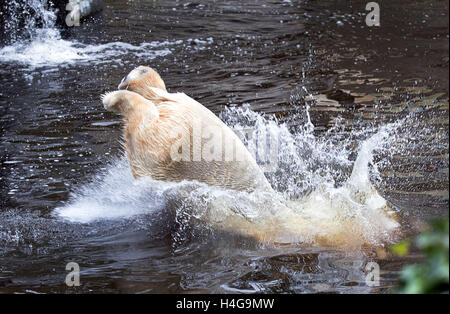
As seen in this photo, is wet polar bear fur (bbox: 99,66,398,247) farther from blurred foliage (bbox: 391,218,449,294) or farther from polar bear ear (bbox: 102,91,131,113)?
blurred foliage (bbox: 391,218,449,294)

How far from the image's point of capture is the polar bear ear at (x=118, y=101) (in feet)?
12.5

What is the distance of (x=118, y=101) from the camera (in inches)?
151

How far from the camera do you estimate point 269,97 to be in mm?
6805

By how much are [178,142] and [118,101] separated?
1.62ft

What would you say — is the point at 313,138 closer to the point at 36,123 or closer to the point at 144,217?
the point at 144,217

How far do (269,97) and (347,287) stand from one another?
12.7 ft

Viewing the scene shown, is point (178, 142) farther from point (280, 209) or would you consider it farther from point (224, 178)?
point (280, 209)

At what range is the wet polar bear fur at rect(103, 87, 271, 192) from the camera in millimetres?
3730

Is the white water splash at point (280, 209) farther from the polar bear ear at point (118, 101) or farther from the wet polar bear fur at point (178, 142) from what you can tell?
the polar bear ear at point (118, 101)

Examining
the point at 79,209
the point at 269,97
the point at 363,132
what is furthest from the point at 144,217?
the point at 269,97

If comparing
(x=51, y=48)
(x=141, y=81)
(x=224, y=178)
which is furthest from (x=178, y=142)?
(x=51, y=48)

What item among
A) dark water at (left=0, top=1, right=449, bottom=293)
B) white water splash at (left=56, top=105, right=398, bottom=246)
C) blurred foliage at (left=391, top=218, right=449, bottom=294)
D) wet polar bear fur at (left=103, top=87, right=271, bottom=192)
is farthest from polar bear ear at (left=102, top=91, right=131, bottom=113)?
blurred foliage at (left=391, top=218, right=449, bottom=294)

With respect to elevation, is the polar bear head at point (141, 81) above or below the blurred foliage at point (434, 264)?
above

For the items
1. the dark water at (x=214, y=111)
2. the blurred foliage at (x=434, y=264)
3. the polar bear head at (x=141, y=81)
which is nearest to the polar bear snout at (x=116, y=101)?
the polar bear head at (x=141, y=81)
